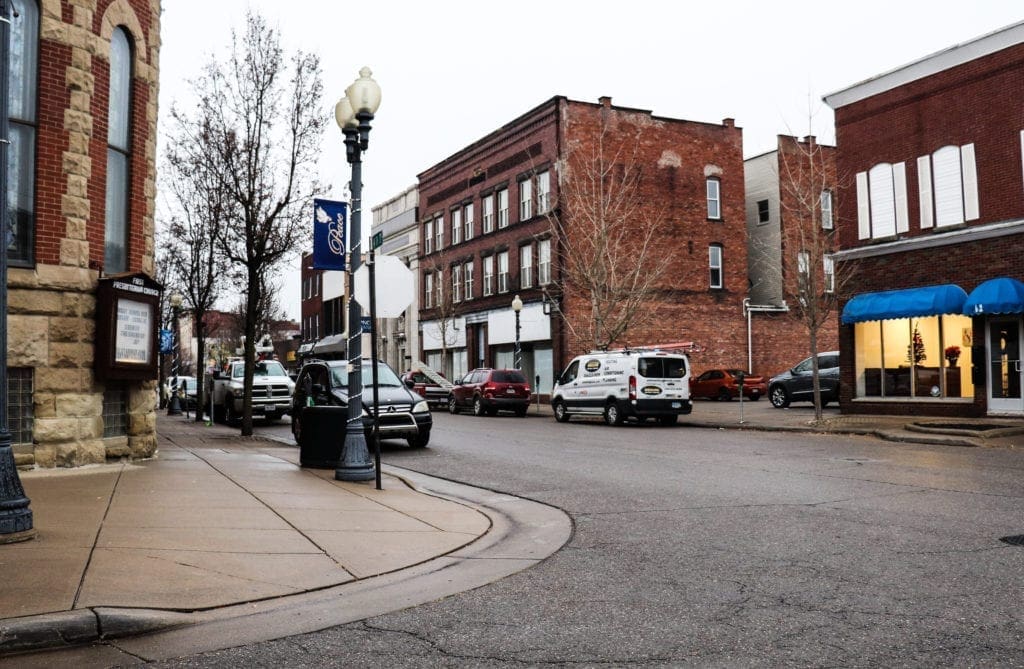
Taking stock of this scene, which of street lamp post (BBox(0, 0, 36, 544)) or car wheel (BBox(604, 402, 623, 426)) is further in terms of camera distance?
car wheel (BBox(604, 402, 623, 426))

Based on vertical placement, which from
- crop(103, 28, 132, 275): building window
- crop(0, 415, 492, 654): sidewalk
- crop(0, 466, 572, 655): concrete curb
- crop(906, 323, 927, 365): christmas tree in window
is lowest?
crop(0, 466, 572, 655): concrete curb

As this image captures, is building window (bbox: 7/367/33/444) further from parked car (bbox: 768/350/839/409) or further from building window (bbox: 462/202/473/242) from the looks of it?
building window (bbox: 462/202/473/242)

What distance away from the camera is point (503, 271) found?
4359 cm

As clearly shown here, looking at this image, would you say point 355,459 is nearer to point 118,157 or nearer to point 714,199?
point 118,157

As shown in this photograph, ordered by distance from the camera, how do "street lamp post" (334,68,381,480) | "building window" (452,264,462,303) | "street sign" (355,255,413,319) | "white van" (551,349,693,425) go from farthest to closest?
1. "building window" (452,264,462,303)
2. "white van" (551,349,693,425)
3. "street lamp post" (334,68,381,480)
4. "street sign" (355,255,413,319)

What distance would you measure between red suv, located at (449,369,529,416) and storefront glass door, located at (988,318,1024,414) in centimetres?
1447

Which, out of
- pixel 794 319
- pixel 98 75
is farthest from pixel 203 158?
pixel 794 319

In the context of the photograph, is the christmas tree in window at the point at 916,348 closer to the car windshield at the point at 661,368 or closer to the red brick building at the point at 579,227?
the car windshield at the point at 661,368

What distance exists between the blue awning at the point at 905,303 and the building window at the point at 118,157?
17.6 meters

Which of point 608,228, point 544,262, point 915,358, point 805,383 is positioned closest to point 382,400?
point 915,358

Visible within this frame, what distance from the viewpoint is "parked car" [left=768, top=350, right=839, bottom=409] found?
2767 centimetres

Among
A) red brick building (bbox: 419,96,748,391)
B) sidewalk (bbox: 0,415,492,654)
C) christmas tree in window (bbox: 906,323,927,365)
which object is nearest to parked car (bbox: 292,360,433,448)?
sidewalk (bbox: 0,415,492,654)

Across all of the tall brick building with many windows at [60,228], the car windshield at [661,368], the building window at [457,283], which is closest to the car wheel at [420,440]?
the tall brick building with many windows at [60,228]

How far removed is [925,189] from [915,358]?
14.0 feet
